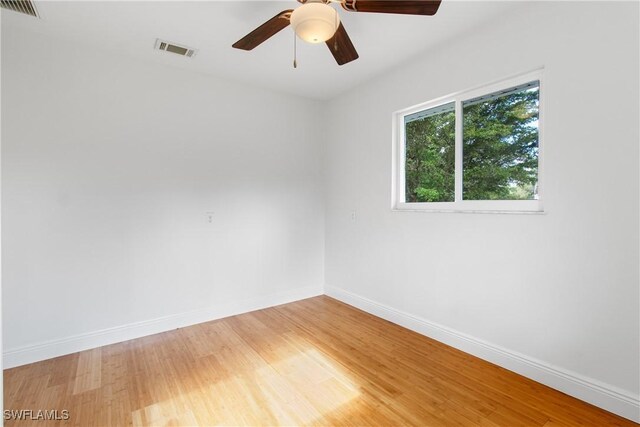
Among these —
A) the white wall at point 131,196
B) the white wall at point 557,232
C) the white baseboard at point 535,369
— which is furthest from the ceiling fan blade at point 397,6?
the white baseboard at point 535,369

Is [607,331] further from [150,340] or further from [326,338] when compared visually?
[150,340]

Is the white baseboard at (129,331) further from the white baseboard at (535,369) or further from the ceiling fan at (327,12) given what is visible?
the ceiling fan at (327,12)

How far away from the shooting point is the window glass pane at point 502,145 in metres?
2.22

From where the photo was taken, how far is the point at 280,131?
3748 mm

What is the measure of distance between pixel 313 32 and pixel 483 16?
4.94ft

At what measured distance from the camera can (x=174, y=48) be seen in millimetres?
2689

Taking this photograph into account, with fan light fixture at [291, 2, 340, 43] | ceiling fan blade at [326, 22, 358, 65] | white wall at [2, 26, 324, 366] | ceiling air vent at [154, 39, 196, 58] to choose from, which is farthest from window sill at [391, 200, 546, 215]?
Result: ceiling air vent at [154, 39, 196, 58]

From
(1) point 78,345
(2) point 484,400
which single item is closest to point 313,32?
(2) point 484,400

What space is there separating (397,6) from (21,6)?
8.34 ft

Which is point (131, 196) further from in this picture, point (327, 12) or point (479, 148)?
point (479, 148)

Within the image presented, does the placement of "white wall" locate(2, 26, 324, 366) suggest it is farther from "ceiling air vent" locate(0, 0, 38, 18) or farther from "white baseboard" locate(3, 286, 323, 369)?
"ceiling air vent" locate(0, 0, 38, 18)

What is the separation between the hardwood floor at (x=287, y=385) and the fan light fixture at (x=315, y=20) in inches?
84.9

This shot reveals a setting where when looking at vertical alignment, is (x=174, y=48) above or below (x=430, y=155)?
above

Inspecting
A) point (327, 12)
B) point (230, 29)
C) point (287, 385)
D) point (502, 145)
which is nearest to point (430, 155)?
point (502, 145)
